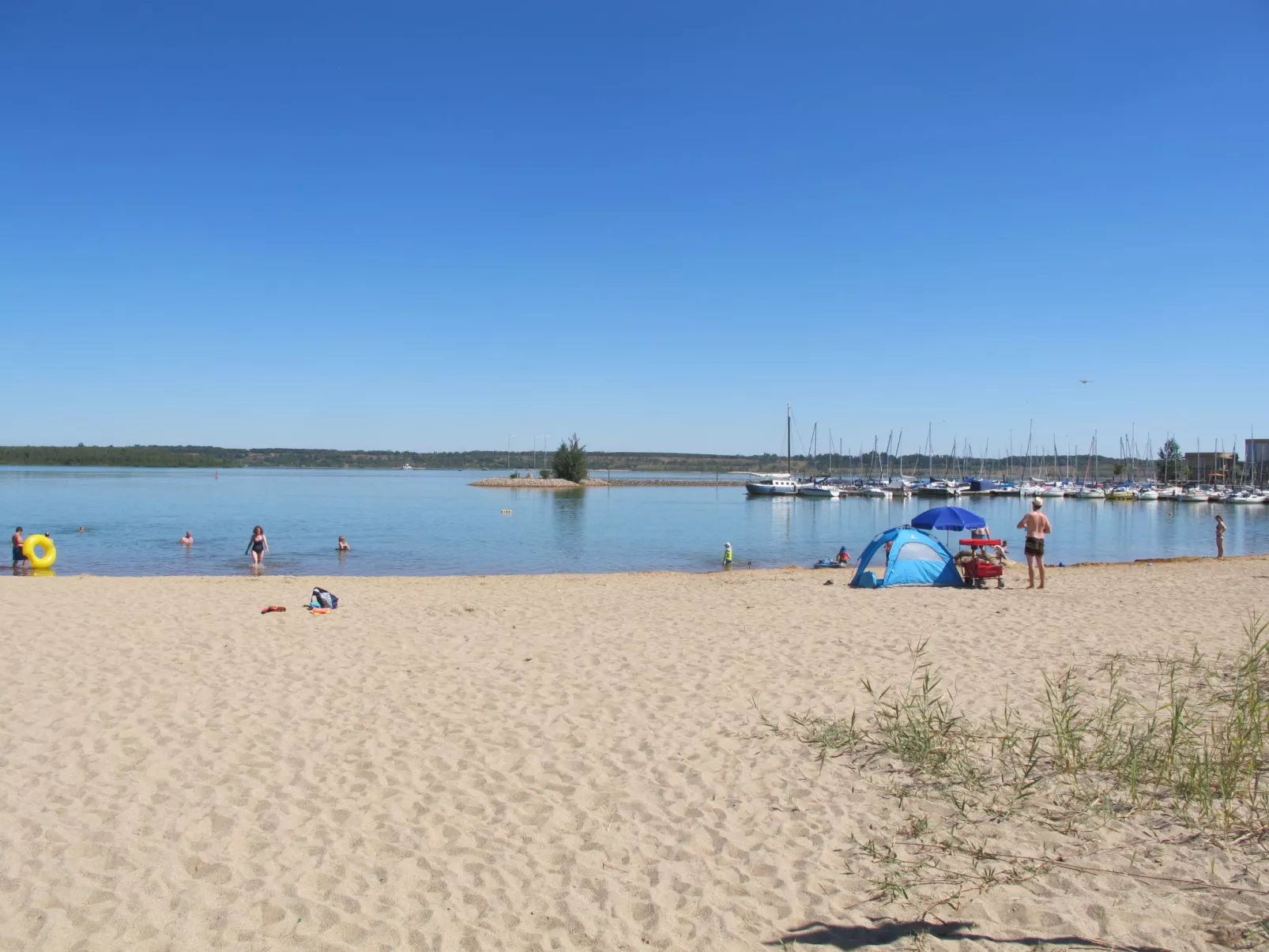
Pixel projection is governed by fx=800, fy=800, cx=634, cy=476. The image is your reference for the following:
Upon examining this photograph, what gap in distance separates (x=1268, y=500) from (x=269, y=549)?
3757 inches

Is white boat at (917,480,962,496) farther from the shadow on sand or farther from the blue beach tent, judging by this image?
the shadow on sand

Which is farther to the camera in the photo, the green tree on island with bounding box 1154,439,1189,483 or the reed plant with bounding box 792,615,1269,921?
the green tree on island with bounding box 1154,439,1189,483

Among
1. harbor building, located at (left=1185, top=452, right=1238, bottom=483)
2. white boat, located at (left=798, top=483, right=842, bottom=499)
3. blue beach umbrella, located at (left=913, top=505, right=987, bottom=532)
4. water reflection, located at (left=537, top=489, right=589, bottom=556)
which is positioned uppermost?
harbor building, located at (left=1185, top=452, right=1238, bottom=483)

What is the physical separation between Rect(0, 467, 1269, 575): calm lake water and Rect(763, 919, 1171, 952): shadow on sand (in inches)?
854

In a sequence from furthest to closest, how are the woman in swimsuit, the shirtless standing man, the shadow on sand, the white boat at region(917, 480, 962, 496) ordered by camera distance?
the white boat at region(917, 480, 962, 496)
the woman in swimsuit
the shirtless standing man
the shadow on sand

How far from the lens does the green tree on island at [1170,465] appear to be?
11710 cm

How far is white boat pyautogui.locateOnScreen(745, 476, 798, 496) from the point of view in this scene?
9438 centimetres

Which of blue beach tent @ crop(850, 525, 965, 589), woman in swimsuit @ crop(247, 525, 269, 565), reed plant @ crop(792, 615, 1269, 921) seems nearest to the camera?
reed plant @ crop(792, 615, 1269, 921)

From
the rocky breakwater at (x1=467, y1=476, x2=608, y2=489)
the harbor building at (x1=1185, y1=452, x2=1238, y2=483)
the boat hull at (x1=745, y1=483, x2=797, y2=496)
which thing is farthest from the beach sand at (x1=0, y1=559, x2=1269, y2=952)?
the harbor building at (x1=1185, y1=452, x2=1238, y2=483)

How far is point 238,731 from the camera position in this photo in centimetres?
668

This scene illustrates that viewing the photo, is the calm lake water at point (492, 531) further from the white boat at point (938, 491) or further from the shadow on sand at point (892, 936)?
the shadow on sand at point (892, 936)

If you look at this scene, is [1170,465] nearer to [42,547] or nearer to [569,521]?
[569,521]

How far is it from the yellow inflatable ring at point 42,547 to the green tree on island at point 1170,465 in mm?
128557

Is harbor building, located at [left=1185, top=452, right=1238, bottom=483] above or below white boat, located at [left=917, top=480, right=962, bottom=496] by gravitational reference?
above
